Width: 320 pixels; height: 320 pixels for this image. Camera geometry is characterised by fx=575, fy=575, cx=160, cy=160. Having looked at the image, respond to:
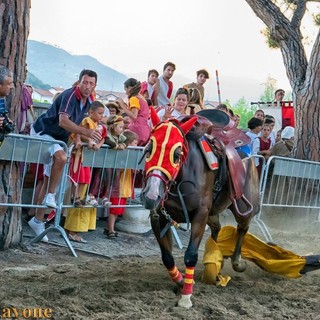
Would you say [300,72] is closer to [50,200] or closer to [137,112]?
[137,112]

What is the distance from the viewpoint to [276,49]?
14.4 m

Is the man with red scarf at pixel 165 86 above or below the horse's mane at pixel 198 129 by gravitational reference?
above

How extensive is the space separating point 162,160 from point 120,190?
10.7 ft

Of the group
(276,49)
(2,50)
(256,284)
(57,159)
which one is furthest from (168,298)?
(276,49)

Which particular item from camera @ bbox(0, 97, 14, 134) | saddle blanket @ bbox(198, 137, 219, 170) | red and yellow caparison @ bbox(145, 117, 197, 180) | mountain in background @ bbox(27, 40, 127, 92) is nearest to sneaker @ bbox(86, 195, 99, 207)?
camera @ bbox(0, 97, 14, 134)

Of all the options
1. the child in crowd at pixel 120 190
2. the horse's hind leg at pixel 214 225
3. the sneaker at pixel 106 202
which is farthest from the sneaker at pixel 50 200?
the horse's hind leg at pixel 214 225

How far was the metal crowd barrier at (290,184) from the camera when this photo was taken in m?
9.57

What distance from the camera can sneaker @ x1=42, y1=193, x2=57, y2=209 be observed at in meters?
6.93

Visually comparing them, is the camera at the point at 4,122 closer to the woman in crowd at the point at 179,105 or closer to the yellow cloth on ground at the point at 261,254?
the yellow cloth on ground at the point at 261,254

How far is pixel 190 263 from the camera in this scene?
5176mm

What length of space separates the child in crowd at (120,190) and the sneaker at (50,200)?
1125 mm

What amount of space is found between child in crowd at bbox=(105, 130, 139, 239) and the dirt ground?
0.29m

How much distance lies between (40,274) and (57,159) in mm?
1619

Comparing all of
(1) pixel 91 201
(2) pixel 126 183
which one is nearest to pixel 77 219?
(1) pixel 91 201
